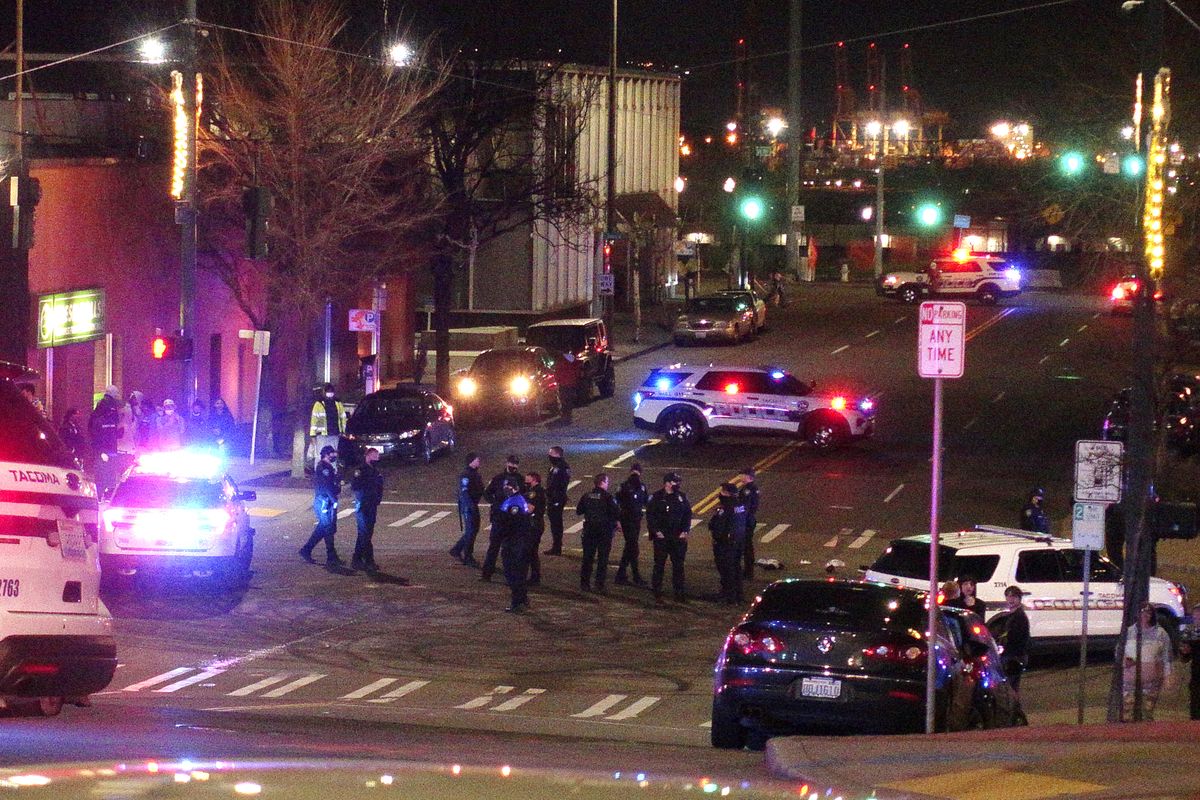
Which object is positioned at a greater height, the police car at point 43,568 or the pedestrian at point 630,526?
the police car at point 43,568

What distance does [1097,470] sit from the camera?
55.1 ft

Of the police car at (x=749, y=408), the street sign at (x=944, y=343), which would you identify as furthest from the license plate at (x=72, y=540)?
the police car at (x=749, y=408)

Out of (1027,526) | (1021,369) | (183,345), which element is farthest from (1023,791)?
(1021,369)

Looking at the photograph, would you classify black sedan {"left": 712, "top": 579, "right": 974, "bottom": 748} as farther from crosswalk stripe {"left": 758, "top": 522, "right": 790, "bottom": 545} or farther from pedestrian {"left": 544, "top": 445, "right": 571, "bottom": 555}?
crosswalk stripe {"left": 758, "top": 522, "right": 790, "bottom": 545}

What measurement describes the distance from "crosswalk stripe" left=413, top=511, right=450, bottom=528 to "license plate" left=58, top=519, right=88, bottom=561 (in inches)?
737

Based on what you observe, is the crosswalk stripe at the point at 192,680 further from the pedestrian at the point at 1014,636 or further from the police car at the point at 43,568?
the pedestrian at the point at 1014,636

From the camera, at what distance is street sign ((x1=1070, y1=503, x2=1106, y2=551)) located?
53.5 ft

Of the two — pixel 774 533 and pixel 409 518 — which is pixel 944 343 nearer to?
pixel 774 533

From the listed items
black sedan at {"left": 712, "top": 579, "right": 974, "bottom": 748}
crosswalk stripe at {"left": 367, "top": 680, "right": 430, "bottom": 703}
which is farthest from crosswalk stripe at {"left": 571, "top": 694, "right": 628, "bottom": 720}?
black sedan at {"left": 712, "top": 579, "right": 974, "bottom": 748}

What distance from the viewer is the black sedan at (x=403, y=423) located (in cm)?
3288

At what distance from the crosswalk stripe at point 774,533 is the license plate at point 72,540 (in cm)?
1886

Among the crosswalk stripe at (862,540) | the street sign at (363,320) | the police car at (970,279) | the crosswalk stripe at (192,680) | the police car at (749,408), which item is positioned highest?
the police car at (970,279)

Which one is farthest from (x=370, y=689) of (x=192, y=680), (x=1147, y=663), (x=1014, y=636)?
(x=1147, y=663)

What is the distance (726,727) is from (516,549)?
327 inches
